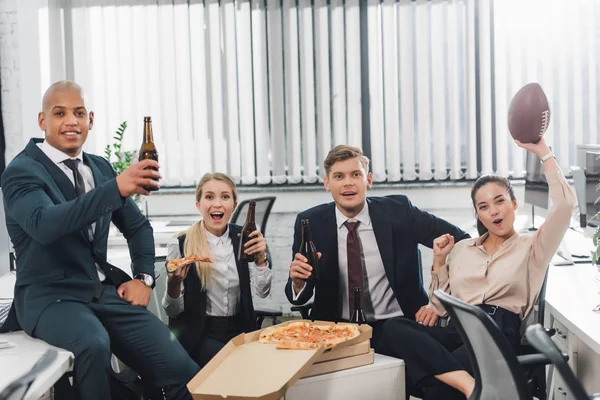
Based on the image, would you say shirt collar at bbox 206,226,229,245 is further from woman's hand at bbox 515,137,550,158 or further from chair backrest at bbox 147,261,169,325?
woman's hand at bbox 515,137,550,158

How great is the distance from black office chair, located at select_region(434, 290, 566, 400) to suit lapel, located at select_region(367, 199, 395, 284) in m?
1.04

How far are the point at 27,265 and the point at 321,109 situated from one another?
132 inches

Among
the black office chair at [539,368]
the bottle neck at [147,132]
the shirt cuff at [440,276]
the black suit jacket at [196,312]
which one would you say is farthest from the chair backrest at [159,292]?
the black office chair at [539,368]

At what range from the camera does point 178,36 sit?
561 cm

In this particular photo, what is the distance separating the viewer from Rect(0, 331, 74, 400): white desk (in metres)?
2.06

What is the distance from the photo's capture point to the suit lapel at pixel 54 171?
257 cm

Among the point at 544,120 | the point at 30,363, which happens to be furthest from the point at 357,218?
the point at 30,363

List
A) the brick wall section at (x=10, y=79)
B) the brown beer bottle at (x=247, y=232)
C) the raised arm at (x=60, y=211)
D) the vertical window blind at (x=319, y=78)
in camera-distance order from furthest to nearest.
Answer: the vertical window blind at (x=319, y=78) < the brick wall section at (x=10, y=79) < the brown beer bottle at (x=247, y=232) < the raised arm at (x=60, y=211)

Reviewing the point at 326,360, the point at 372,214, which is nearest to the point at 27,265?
the point at 326,360

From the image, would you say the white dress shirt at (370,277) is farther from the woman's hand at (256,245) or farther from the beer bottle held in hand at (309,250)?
the woman's hand at (256,245)

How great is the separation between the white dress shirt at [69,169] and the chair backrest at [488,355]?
1181 millimetres

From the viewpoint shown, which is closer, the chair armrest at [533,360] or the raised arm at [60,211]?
the chair armrest at [533,360]

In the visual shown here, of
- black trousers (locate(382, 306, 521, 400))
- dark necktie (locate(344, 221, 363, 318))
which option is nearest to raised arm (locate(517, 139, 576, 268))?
black trousers (locate(382, 306, 521, 400))

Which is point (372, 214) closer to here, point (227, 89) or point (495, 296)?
point (495, 296)
